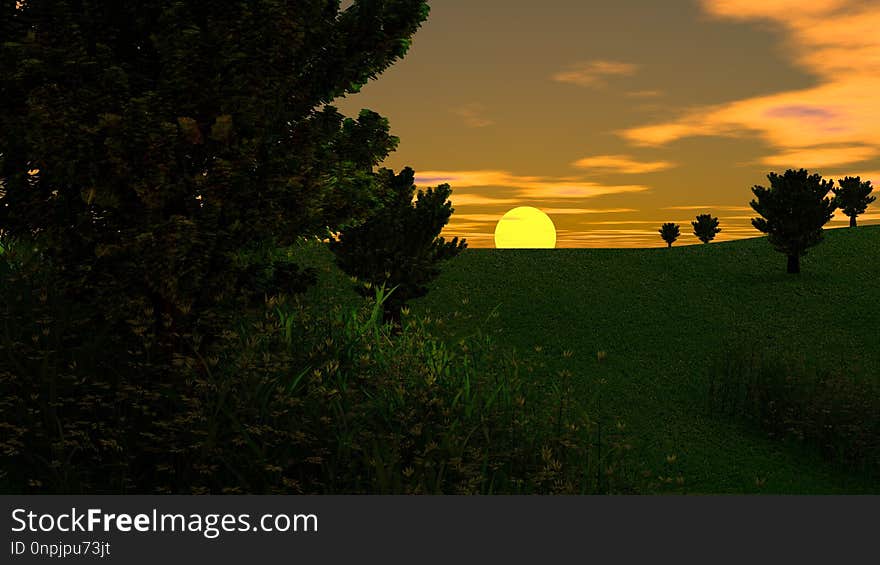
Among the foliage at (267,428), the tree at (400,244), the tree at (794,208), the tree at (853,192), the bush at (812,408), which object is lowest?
the bush at (812,408)

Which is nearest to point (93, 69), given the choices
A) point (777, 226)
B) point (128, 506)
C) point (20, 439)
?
point (20, 439)

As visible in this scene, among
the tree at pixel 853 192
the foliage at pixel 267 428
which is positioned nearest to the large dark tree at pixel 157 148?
the foliage at pixel 267 428

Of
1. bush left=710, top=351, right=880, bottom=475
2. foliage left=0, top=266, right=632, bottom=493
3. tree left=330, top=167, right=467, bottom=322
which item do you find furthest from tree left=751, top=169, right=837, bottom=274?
foliage left=0, top=266, right=632, bottom=493

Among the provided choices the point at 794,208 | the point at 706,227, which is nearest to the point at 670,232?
the point at 706,227

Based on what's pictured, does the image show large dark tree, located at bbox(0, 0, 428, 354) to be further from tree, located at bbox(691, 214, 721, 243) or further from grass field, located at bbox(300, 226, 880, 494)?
tree, located at bbox(691, 214, 721, 243)

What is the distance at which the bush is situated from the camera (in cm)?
1304

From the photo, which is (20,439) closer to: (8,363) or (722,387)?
(8,363)

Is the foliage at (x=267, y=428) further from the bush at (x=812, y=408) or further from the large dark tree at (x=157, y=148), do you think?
the bush at (x=812, y=408)

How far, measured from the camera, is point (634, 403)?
52.6 feet

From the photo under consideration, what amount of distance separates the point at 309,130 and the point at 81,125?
221 centimetres

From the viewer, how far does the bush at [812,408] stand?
1304cm

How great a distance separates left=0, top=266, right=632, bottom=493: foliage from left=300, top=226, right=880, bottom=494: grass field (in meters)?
1.21

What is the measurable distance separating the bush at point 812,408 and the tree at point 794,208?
1572 cm

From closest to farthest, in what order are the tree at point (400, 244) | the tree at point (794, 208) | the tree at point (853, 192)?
the tree at point (400, 244) < the tree at point (794, 208) < the tree at point (853, 192)
